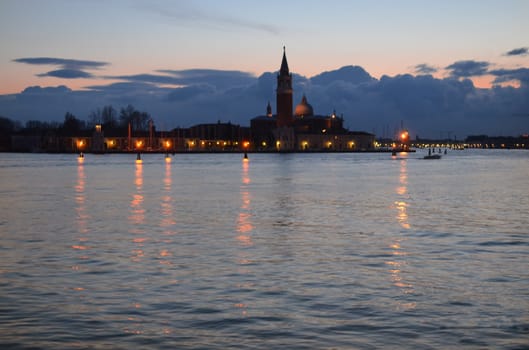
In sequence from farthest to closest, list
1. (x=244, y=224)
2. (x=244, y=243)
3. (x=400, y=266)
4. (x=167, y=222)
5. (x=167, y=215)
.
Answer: (x=167, y=215)
(x=167, y=222)
(x=244, y=224)
(x=244, y=243)
(x=400, y=266)

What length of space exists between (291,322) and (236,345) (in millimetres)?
1290

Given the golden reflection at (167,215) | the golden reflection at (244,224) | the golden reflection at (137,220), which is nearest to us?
the golden reflection at (137,220)

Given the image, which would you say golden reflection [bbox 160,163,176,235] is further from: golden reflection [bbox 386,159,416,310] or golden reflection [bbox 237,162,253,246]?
golden reflection [bbox 386,159,416,310]

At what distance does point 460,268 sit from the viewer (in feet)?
45.4

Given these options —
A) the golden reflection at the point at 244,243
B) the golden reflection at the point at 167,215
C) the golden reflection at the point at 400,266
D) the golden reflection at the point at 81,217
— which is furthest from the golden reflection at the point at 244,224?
the golden reflection at the point at 81,217

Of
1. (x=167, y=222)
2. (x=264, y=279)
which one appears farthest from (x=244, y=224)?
(x=264, y=279)

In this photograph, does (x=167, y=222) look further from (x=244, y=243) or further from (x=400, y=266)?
(x=400, y=266)

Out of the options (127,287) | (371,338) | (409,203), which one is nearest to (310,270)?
(127,287)

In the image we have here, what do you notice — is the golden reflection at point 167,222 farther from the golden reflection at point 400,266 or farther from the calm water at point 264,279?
the golden reflection at point 400,266

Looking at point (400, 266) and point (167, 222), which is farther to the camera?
point (167, 222)

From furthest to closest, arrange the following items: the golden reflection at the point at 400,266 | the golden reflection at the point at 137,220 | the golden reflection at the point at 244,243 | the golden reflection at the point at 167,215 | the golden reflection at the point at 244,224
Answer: the golden reflection at the point at 167,215 < the golden reflection at the point at 244,224 < the golden reflection at the point at 137,220 < the golden reflection at the point at 400,266 < the golden reflection at the point at 244,243

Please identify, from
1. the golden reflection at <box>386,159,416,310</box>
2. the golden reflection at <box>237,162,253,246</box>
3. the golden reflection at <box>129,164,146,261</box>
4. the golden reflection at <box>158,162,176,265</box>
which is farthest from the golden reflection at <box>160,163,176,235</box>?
the golden reflection at <box>386,159,416,310</box>

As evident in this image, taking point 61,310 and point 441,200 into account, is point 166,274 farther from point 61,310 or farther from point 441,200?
point 441,200

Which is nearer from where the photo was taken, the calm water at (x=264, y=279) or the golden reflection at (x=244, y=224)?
the calm water at (x=264, y=279)
